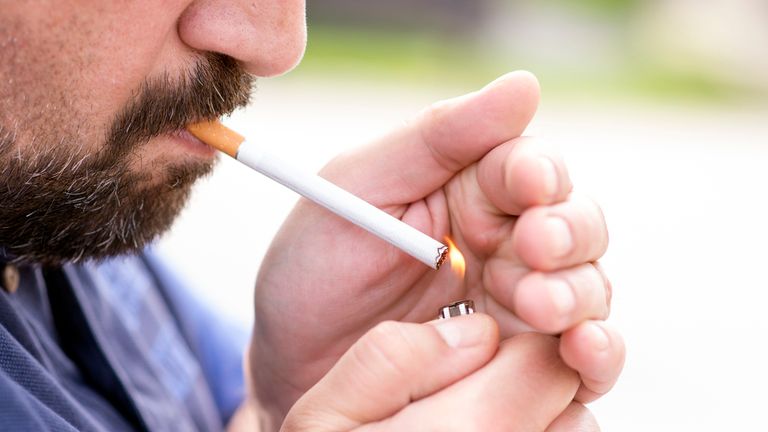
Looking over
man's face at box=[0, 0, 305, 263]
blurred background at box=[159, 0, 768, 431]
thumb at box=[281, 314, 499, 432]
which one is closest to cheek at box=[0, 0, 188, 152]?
man's face at box=[0, 0, 305, 263]

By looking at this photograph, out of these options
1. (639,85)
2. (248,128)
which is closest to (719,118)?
(639,85)

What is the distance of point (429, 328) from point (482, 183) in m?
0.15

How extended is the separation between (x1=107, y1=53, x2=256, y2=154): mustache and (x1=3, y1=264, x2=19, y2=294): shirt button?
19cm

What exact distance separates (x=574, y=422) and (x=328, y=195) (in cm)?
27

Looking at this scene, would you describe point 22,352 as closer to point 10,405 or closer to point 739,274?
point 10,405

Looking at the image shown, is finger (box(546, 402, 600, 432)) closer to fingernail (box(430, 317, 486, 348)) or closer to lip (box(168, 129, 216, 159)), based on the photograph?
fingernail (box(430, 317, 486, 348))

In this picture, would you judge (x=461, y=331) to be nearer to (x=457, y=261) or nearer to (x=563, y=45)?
(x=457, y=261)

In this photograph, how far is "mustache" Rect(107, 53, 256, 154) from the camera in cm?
69

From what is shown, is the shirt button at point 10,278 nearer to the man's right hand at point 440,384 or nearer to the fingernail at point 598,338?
the man's right hand at point 440,384

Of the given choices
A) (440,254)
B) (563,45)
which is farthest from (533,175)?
(563,45)

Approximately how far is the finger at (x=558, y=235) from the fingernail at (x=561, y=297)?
1cm

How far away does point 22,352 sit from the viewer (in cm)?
69

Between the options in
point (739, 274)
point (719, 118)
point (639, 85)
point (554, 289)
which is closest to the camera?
point (554, 289)

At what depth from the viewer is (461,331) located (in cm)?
64
